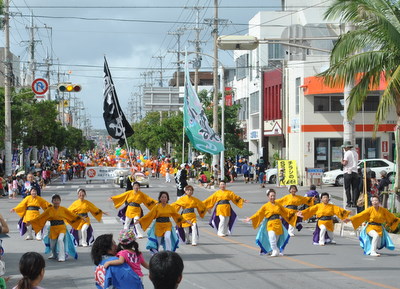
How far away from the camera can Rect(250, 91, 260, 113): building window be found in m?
60.5

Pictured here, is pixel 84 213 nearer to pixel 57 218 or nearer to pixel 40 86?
pixel 57 218

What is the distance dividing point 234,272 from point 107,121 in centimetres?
1131

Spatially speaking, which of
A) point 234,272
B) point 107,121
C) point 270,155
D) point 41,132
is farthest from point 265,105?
point 234,272

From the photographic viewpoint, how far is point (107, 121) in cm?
2398

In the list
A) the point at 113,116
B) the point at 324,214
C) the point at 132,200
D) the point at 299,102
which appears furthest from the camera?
the point at 299,102

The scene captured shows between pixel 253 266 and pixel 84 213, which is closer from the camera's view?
pixel 253 266

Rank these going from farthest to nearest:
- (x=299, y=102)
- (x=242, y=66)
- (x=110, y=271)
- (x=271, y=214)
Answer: (x=242, y=66) < (x=299, y=102) < (x=271, y=214) < (x=110, y=271)

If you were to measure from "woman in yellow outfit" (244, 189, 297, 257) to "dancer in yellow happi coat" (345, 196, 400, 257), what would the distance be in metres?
1.54

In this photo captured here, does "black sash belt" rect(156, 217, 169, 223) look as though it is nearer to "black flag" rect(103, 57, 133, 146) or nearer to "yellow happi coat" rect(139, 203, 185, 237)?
"yellow happi coat" rect(139, 203, 185, 237)

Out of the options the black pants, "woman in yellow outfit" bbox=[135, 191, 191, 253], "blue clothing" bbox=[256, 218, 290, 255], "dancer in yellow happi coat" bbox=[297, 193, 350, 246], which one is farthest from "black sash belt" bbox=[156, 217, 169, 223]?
the black pants

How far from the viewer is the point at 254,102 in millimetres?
62125

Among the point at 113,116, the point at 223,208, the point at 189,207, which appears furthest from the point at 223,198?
the point at 113,116

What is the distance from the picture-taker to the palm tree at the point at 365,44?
18703 mm

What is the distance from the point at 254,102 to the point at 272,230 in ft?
152
